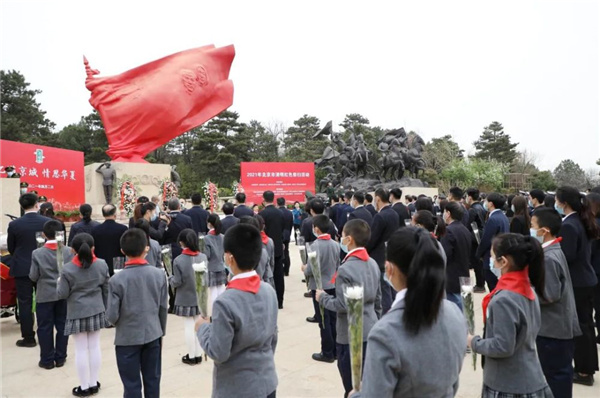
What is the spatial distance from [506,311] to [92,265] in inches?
120

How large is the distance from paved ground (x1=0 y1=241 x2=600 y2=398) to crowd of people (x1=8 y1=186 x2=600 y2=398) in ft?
0.52

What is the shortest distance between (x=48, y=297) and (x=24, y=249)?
0.75 meters

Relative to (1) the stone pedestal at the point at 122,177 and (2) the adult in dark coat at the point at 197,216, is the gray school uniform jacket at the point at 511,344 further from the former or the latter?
(1) the stone pedestal at the point at 122,177

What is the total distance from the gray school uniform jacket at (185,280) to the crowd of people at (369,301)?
0.03ft

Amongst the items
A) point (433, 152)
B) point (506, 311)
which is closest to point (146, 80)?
point (506, 311)

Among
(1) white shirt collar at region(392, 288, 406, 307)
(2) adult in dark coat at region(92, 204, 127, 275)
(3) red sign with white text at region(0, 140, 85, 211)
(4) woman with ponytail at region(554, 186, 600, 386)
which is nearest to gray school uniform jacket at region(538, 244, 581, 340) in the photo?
(4) woman with ponytail at region(554, 186, 600, 386)

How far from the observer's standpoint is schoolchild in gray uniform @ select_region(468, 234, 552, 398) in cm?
178

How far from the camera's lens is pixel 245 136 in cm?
3052

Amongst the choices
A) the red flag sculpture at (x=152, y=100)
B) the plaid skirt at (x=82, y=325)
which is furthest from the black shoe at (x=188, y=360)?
the red flag sculpture at (x=152, y=100)

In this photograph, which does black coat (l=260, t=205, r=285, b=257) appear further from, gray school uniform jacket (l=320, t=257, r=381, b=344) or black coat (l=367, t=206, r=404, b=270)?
gray school uniform jacket (l=320, t=257, r=381, b=344)

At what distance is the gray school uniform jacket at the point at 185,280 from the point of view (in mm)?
3869

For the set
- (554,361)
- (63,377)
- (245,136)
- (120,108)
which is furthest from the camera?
(245,136)

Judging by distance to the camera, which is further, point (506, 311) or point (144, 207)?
point (144, 207)

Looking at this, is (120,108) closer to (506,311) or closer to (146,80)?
(146,80)
